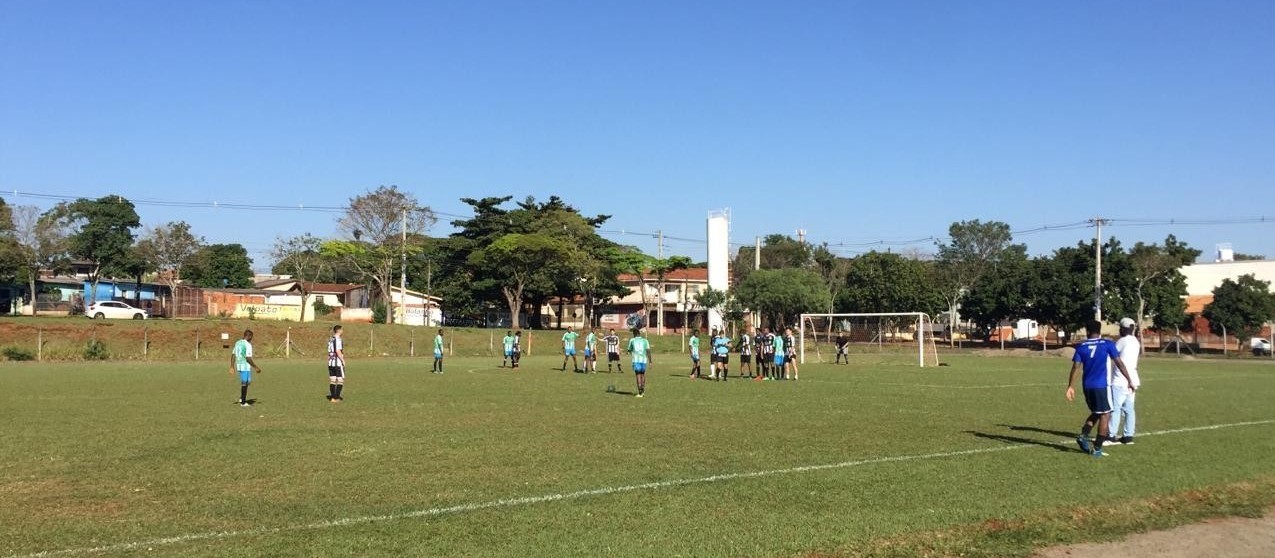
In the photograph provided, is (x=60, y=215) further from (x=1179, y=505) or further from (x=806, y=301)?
(x=1179, y=505)

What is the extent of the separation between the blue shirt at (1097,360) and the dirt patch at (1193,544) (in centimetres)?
390

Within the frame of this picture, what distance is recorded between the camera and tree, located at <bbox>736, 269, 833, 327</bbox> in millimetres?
72625

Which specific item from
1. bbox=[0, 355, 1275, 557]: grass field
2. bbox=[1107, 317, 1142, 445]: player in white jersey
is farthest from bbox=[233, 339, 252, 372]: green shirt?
bbox=[1107, 317, 1142, 445]: player in white jersey

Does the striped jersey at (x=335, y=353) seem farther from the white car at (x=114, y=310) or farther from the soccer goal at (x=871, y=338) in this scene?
the white car at (x=114, y=310)

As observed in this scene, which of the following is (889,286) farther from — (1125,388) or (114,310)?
(1125,388)

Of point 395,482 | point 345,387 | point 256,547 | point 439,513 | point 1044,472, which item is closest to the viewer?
point 256,547

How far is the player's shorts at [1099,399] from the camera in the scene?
12.6 m

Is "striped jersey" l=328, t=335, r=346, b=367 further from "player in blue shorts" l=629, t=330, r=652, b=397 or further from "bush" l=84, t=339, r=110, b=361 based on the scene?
"bush" l=84, t=339, r=110, b=361

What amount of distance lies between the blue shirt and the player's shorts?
0.14ft

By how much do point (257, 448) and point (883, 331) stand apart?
46.4 metres

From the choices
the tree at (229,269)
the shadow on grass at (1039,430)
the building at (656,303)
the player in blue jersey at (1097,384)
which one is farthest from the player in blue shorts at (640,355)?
the tree at (229,269)

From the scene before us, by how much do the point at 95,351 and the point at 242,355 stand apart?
113ft

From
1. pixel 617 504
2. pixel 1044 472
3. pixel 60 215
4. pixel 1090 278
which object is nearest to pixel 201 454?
pixel 617 504

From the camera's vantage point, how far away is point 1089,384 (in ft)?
42.2
